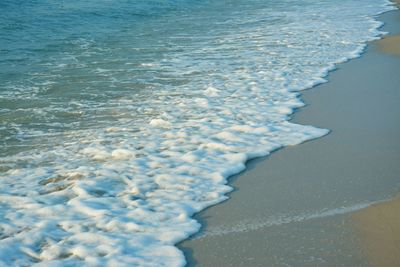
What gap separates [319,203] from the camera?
489 centimetres

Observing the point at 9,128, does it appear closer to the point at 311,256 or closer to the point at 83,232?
the point at 83,232

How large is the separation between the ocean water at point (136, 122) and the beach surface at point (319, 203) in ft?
0.69

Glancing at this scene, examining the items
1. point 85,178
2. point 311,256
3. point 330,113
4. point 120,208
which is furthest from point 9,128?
point 311,256

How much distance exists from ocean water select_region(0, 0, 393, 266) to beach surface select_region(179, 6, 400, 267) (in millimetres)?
211

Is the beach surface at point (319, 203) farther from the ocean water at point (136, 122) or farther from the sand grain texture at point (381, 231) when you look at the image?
the ocean water at point (136, 122)

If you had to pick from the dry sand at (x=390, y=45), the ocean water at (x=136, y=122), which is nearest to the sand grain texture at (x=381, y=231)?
the ocean water at (x=136, y=122)

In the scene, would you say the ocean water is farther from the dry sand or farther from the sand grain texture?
the sand grain texture

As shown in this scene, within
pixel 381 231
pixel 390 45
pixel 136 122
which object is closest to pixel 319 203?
pixel 381 231

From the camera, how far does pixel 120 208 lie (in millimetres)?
4926

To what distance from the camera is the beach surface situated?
4.11 m

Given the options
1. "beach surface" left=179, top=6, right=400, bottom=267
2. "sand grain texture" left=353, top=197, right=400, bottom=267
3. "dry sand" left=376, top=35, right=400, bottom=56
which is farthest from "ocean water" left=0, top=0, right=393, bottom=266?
"sand grain texture" left=353, top=197, right=400, bottom=267

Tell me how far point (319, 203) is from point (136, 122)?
2.98 meters

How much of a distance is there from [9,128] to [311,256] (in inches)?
167

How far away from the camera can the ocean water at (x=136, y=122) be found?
4570 millimetres
